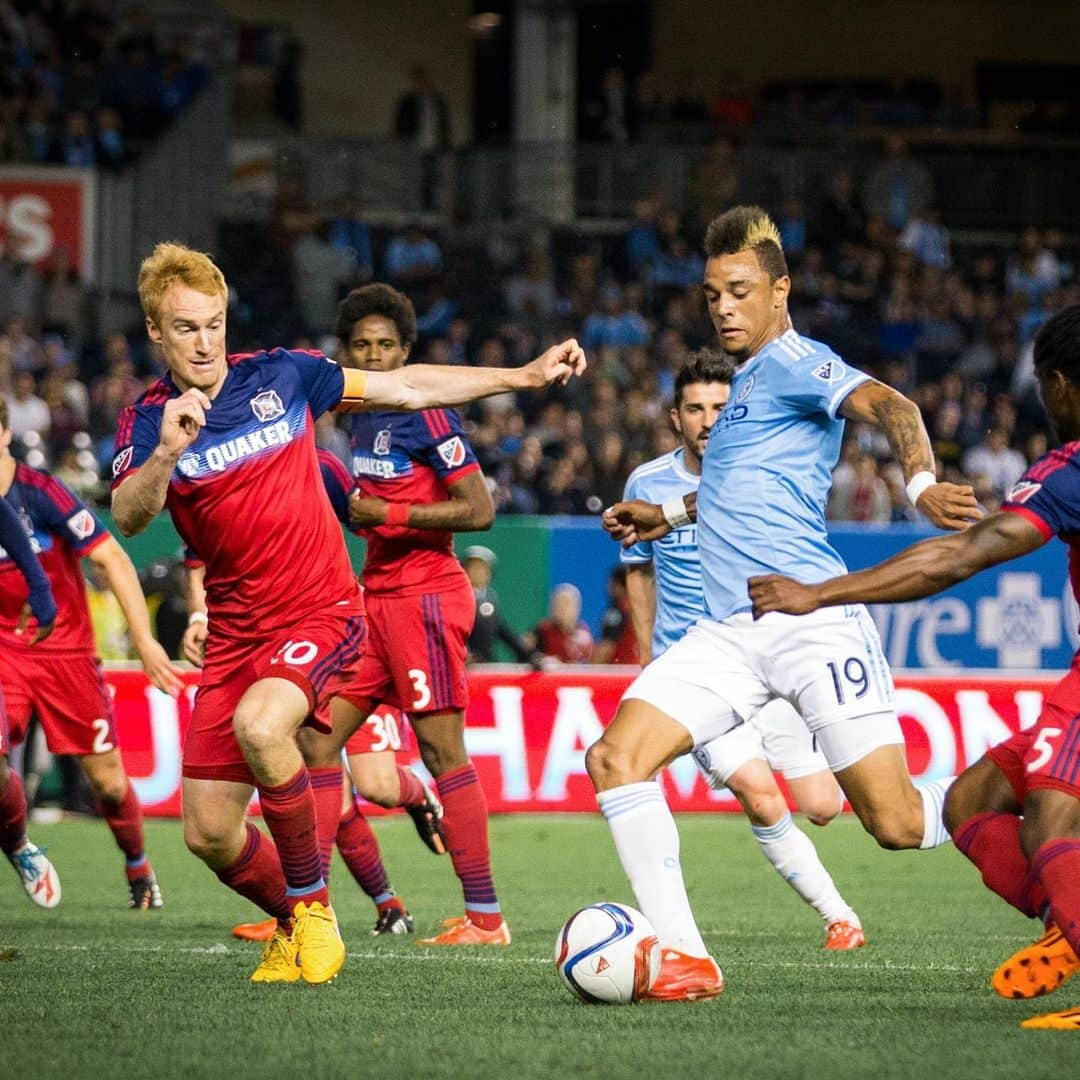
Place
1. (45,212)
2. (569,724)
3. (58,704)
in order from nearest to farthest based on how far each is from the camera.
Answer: (58,704) → (569,724) → (45,212)

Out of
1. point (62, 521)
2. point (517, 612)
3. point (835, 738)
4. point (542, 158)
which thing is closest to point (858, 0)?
point (542, 158)

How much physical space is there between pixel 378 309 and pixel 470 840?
2.38 m

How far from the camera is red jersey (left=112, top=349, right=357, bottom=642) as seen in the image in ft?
23.3

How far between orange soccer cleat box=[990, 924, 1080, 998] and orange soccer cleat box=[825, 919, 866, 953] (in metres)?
2.36

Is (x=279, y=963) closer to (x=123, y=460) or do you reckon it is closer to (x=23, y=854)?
(x=123, y=460)

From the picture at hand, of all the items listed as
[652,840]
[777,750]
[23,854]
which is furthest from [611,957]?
[23,854]

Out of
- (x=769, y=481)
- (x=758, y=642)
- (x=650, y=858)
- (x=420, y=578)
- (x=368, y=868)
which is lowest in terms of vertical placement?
(x=368, y=868)

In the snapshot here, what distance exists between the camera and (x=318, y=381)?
7.30m

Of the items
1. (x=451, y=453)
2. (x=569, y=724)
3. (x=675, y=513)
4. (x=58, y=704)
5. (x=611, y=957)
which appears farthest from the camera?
(x=569, y=724)

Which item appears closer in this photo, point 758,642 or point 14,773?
point 758,642

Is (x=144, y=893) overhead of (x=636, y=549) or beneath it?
beneath

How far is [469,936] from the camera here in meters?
8.42

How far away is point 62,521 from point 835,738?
184 inches

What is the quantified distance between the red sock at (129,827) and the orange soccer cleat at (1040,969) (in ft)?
17.0
